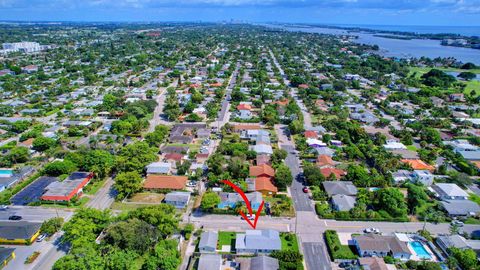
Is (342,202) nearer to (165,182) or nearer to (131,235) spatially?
(165,182)

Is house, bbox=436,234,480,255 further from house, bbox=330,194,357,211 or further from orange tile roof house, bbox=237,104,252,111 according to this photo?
orange tile roof house, bbox=237,104,252,111

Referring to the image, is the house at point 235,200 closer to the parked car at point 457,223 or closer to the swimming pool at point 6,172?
the parked car at point 457,223

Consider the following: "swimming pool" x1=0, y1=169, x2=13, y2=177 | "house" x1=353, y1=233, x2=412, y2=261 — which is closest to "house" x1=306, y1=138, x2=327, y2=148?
"house" x1=353, y1=233, x2=412, y2=261

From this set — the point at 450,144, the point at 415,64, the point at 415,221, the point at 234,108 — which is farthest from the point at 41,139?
the point at 415,64

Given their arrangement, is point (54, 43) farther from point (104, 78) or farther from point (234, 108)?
point (234, 108)

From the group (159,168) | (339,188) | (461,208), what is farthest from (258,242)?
(461,208)
